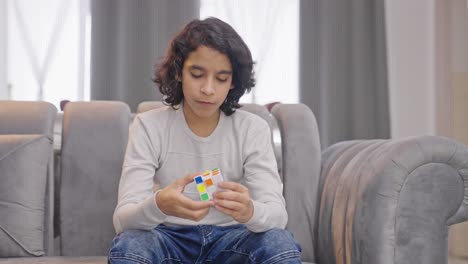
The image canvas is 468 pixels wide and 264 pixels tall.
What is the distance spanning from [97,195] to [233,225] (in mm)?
539

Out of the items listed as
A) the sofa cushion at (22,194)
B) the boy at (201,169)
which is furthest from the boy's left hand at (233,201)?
the sofa cushion at (22,194)

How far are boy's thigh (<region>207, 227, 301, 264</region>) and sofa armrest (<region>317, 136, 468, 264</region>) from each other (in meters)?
0.22

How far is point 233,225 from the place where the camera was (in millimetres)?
1413

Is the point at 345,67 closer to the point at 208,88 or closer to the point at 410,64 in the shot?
the point at 410,64

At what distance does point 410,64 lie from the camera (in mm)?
3570

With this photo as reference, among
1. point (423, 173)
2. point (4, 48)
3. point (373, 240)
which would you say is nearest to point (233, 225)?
point (373, 240)

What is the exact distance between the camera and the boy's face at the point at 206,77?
53.7 inches

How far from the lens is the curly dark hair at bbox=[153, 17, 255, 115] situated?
1396 millimetres

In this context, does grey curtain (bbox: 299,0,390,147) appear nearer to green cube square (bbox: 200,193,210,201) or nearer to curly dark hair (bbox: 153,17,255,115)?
curly dark hair (bbox: 153,17,255,115)

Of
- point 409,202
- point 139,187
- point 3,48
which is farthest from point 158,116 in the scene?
point 3,48

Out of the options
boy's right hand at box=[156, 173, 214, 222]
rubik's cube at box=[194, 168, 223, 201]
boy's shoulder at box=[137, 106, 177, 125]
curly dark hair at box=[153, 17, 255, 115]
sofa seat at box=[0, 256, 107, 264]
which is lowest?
sofa seat at box=[0, 256, 107, 264]

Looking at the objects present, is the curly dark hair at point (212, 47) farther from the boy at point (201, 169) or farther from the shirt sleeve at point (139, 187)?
the shirt sleeve at point (139, 187)

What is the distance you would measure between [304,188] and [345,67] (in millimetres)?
1783

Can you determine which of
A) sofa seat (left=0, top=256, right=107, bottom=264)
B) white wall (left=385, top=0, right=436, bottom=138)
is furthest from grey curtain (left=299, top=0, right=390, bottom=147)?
sofa seat (left=0, top=256, right=107, bottom=264)
